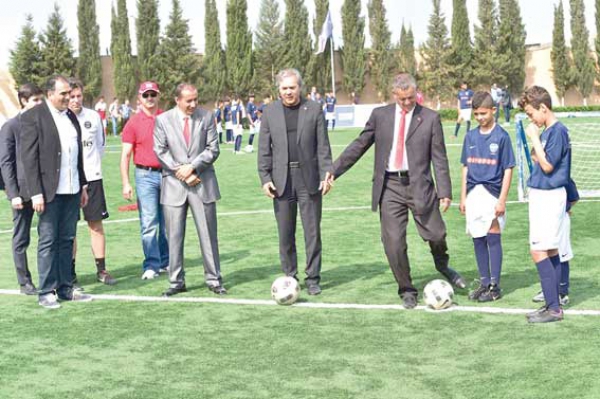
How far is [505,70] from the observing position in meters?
64.1

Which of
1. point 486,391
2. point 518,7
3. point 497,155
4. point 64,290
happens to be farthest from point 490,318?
point 518,7

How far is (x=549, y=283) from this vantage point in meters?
7.08

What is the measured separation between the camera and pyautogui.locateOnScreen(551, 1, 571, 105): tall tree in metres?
64.0

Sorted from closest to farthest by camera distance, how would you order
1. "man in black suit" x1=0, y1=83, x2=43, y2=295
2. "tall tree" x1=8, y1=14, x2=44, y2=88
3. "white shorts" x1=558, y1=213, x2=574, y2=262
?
"white shorts" x1=558, y1=213, x2=574, y2=262 → "man in black suit" x1=0, y1=83, x2=43, y2=295 → "tall tree" x1=8, y1=14, x2=44, y2=88

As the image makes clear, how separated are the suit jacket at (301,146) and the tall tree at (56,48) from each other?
50984 mm

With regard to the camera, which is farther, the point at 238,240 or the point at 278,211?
the point at 238,240

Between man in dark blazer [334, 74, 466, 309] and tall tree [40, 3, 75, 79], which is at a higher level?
tall tree [40, 3, 75, 79]

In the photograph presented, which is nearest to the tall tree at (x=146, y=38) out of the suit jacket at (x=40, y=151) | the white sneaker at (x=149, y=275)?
the white sneaker at (x=149, y=275)

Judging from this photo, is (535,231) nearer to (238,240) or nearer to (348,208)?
(238,240)

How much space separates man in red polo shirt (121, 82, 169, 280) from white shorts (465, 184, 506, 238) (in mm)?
3361

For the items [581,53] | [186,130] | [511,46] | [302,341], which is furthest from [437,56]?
[302,341]

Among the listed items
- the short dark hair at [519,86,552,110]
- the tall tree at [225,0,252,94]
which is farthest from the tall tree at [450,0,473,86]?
A: the short dark hair at [519,86,552,110]

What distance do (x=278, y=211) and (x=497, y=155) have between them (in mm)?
2174

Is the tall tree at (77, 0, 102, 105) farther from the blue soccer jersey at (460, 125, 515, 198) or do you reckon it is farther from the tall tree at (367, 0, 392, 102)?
the blue soccer jersey at (460, 125, 515, 198)
